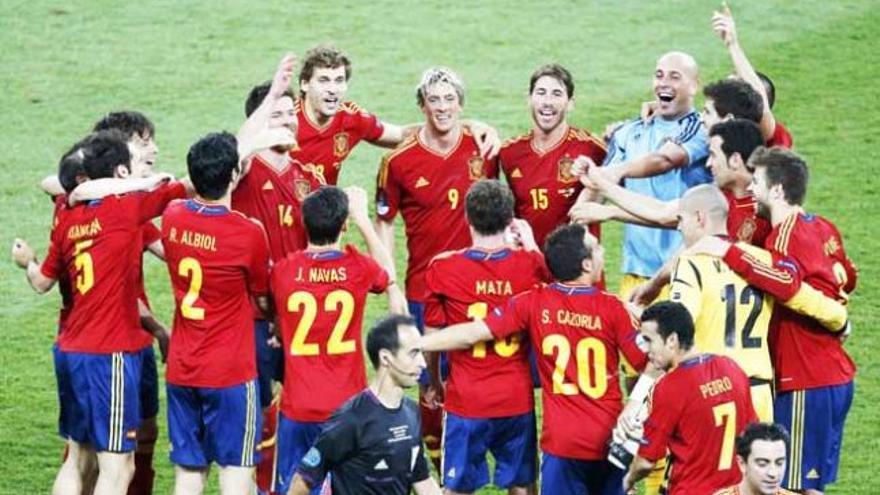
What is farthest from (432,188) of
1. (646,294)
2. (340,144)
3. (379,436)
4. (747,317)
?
(379,436)

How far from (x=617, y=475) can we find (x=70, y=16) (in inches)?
452

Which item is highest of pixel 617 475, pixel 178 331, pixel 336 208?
pixel 336 208

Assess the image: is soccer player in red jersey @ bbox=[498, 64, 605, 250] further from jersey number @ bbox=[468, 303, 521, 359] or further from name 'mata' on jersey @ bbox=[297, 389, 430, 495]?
name 'mata' on jersey @ bbox=[297, 389, 430, 495]

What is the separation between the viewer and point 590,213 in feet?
31.7

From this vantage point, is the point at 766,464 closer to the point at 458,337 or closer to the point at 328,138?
the point at 458,337

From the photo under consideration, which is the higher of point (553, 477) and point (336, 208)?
point (336, 208)

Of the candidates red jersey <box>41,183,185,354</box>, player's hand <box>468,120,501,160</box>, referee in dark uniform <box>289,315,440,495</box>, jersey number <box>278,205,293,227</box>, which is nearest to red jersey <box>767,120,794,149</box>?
player's hand <box>468,120,501,160</box>

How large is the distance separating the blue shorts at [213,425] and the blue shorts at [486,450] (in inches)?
37.1

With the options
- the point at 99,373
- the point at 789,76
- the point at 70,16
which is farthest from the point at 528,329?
the point at 70,16

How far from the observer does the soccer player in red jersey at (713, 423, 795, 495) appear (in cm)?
822

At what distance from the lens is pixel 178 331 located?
31.2ft

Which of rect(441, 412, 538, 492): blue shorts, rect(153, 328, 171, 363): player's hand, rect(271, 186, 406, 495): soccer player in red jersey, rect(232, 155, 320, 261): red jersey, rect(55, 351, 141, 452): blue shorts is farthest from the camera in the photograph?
rect(232, 155, 320, 261): red jersey

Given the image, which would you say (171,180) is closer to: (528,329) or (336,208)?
(336,208)

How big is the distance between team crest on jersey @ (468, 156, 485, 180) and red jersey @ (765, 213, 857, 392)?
1.99 meters
